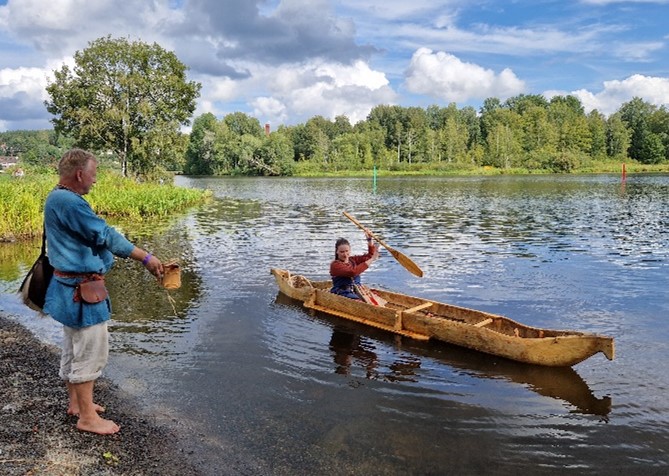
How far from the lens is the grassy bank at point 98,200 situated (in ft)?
67.0

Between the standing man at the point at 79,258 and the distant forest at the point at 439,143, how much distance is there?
96.5 metres

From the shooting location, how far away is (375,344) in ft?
32.7

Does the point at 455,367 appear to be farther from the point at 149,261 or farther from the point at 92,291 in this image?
the point at 92,291

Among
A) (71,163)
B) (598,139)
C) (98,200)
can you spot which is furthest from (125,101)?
(598,139)

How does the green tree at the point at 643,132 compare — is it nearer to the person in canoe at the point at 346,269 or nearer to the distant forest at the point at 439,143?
the distant forest at the point at 439,143

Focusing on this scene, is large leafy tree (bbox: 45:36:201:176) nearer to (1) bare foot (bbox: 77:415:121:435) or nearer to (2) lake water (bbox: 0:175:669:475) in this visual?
(2) lake water (bbox: 0:175:669:475)

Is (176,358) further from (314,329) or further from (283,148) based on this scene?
(283,148)

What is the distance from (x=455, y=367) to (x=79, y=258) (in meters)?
5.91

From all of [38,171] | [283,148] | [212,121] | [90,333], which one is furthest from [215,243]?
[212,121]

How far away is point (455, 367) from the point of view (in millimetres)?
8758

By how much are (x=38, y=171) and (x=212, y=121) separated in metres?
100

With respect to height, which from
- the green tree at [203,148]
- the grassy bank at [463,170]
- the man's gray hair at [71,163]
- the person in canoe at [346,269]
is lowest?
the person in canoe at [346,269]

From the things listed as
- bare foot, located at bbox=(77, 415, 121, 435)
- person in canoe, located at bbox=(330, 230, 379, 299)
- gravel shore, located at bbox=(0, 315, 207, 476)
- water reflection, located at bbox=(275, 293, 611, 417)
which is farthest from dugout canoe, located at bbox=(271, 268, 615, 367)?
bare foot, located at bbox=(77, 415, 121, 435)

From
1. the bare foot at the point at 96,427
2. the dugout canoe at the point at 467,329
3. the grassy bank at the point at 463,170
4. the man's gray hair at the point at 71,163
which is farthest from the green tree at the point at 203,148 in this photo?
the man's gray hair at the point at 71,163
